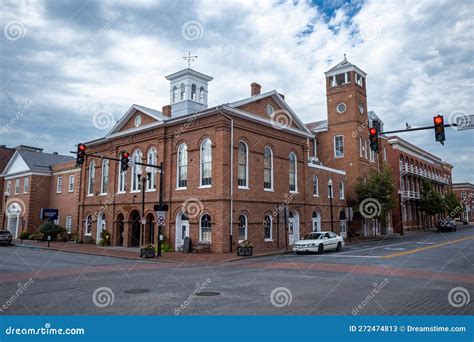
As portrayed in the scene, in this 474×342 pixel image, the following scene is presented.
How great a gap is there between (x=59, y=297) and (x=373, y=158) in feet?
136

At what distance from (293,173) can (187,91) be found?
36.4ft

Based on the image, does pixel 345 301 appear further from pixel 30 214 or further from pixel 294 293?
pixel 30 214

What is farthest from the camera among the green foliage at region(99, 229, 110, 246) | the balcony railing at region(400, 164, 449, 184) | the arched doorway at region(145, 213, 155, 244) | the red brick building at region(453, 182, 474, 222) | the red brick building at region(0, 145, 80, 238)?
the red brick building at region(453, 182, 474, 222)

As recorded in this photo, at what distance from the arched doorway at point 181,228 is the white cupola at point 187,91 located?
9.47 metres

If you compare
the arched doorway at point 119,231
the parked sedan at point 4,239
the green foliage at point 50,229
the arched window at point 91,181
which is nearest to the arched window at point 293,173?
the arched doorway at point 119,231

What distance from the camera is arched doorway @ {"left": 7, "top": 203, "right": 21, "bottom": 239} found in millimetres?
47303

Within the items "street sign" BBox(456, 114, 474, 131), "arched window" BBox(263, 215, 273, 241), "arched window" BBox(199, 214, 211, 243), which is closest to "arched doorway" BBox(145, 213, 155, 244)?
"arched window" BBox(199, 214, 211, 243)

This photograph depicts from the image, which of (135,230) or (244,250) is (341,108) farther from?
(244,250)

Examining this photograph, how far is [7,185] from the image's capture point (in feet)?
169

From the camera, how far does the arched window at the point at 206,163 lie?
25.8 meters

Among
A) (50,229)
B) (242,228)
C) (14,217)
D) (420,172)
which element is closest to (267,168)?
(242,228)

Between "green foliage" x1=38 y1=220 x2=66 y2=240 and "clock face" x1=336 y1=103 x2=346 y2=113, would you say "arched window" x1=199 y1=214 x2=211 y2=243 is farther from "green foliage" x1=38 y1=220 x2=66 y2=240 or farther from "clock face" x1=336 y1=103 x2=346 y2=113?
"clock face" x1=336 y1=103 x2=346 y2=113

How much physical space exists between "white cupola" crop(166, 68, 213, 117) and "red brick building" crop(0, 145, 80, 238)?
53.0 ft

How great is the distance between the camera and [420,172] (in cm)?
6003
